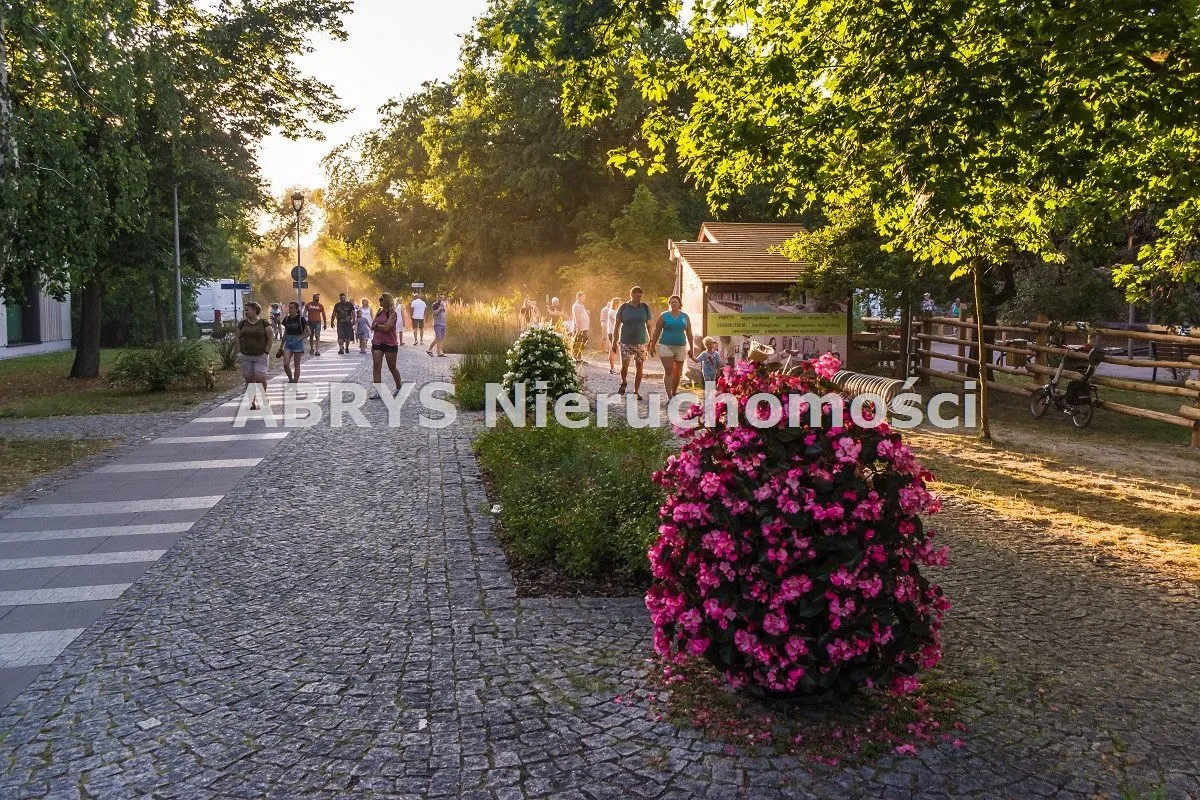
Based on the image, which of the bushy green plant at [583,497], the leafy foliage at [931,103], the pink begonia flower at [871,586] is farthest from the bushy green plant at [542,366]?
the pink begonia flower at [871,586]

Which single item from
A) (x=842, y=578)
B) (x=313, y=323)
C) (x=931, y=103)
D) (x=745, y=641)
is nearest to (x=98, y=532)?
(x=745, y=641)

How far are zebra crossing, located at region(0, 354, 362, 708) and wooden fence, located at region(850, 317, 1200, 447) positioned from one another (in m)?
10.4

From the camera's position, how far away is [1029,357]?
1798 centimetres

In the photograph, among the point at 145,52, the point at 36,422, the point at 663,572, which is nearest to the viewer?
the point at 663,572

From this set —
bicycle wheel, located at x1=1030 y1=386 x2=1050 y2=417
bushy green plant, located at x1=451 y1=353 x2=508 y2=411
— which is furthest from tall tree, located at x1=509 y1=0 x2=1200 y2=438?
bushy green plant, located at x1=451 y1=353 x2=508 y2=411

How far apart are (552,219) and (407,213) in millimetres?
17061

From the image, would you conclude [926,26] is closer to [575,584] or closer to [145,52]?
[575,584]

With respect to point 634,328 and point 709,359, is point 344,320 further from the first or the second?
point 709,359

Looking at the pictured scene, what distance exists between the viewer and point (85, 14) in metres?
14.2

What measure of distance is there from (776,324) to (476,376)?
7.19 meters

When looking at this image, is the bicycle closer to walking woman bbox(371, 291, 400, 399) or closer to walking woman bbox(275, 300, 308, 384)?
walking woman bbox(371, 291, 400, 399)

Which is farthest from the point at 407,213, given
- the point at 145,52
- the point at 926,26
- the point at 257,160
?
the point at 926,26

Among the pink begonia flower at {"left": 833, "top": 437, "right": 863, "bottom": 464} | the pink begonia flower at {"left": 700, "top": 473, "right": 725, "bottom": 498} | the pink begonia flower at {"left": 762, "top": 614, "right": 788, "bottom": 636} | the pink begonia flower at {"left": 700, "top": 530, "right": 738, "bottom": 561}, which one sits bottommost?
the pink begonia flower at {"left": 762, "top": 614, "right": 788, "bottom": 636}

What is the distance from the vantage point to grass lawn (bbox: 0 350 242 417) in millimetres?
17328
